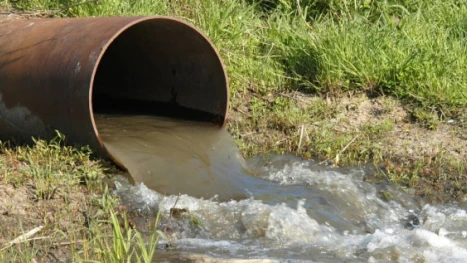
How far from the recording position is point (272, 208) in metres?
5.55

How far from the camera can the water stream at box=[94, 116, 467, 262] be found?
507 centimetres

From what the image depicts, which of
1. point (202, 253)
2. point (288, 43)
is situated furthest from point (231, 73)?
point (202, 253)

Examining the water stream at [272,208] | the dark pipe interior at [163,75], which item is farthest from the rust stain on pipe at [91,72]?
the water stream at [272,208]

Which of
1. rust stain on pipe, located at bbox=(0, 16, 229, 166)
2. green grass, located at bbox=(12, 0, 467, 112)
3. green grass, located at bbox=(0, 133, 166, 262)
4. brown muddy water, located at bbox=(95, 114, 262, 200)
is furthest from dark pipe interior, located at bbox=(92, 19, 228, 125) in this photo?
green grass, located at bbox=(0, 133, 166, 262)

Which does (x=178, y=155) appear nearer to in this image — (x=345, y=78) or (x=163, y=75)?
(x=163, y=75)

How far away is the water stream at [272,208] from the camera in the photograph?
16.6ft

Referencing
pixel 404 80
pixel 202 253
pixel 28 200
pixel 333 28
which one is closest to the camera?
pixel 202 253

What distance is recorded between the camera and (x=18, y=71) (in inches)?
242

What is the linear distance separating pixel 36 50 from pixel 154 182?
4.00 ft

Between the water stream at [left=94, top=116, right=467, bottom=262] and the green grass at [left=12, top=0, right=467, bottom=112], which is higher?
the green grass at [left=12, top=0, right=467, bottom=112]

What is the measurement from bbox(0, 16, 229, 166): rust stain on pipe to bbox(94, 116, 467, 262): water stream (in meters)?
0.33

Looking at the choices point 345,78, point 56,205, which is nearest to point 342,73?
point 345,78

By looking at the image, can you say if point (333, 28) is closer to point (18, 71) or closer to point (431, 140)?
point (431, 140)

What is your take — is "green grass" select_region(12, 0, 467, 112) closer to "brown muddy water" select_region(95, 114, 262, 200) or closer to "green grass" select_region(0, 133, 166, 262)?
"brown muddy water" select_region(95, 114, 262, 200)
